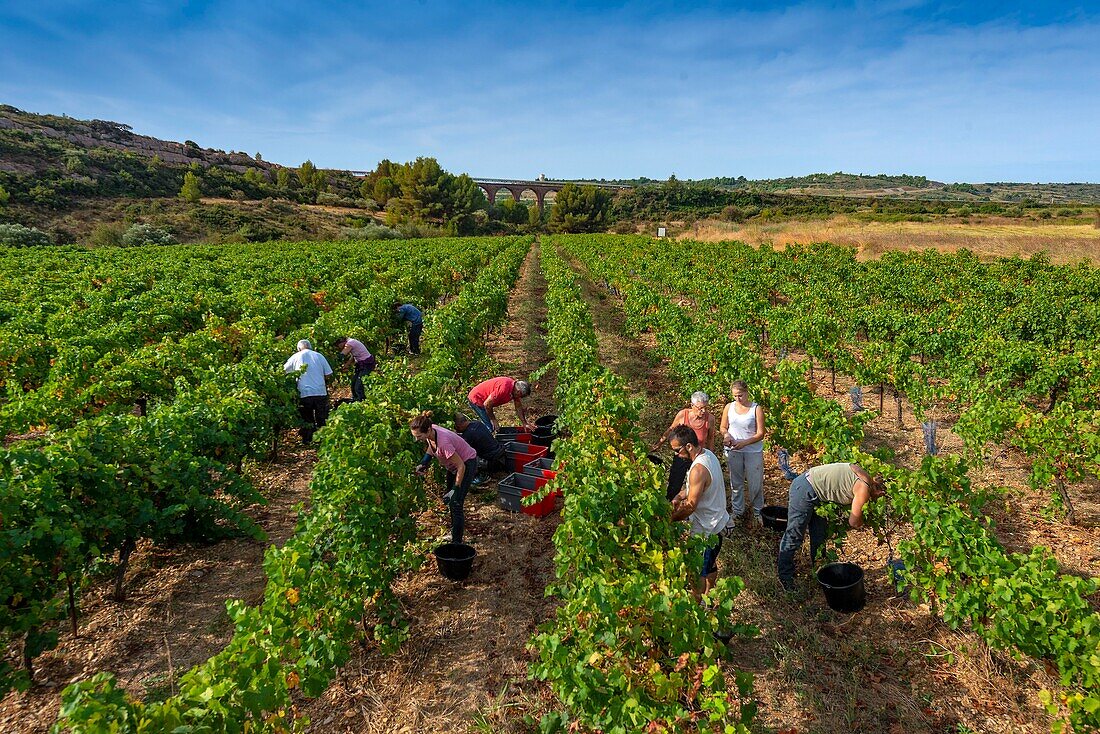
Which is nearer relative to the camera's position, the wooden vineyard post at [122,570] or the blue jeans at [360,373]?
the wooden vineyard post at [122,570]

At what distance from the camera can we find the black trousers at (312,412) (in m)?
8.41

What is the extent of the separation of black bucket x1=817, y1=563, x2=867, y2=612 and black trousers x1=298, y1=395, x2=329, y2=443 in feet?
22.9

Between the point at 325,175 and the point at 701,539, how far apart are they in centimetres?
9311

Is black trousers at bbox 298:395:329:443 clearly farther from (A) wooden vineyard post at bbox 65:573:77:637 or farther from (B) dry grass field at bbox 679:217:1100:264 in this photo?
(B) dry grass field at bbox 679:217:1100:264

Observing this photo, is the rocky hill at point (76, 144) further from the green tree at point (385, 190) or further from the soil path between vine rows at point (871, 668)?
the soil path between vine rows at point (871, 668)

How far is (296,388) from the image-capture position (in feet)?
26.9

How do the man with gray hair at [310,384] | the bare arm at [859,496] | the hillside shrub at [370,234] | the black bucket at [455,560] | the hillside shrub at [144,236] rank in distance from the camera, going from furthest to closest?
the hillside shrub at [370,234], the hillside shrub at [144,236], the man with gray hair at [310,384], the black bucket at [455,560], the bare arm at [859,496]

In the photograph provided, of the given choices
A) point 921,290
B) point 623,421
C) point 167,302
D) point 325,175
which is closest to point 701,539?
point 623,421

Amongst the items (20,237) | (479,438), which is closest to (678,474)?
(479,438)

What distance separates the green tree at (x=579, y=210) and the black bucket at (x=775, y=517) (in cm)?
7358

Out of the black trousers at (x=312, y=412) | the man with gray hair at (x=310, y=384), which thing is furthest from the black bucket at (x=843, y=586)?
the black trousers at (x=312, y=412)

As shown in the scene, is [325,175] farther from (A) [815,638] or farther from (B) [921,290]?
(A) [815,638]

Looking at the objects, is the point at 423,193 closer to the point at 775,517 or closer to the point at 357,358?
the point at 357,358

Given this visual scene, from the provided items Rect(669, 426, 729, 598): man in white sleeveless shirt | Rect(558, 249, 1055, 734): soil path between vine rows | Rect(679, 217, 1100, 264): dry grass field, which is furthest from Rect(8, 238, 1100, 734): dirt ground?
Rect(679, 217, 1100, 264): dry grass field
